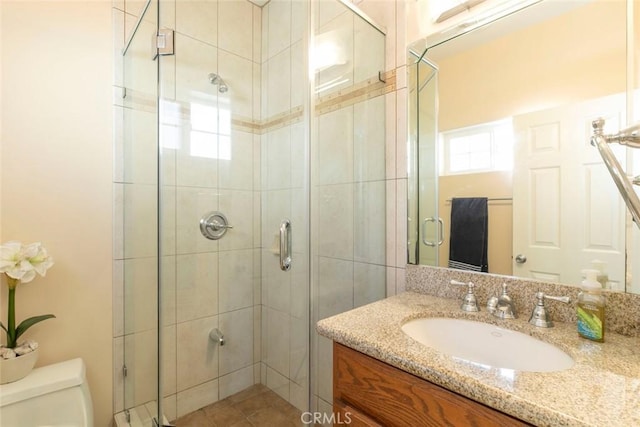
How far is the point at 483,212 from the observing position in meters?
1.04

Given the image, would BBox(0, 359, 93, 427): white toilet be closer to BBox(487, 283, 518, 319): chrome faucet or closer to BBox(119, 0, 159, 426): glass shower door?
BBox(119, 0, 159, 426): glass shower door

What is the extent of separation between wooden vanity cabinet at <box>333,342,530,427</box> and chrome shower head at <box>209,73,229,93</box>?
43.6 inches

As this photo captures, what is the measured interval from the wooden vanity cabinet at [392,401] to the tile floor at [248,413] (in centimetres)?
45

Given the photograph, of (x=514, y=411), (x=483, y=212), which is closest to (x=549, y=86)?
(x=483, y=212)

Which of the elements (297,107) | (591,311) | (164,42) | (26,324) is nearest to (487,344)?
(591,311)

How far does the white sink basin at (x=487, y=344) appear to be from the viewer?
72 centimetres

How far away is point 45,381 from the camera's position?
111 centimetres

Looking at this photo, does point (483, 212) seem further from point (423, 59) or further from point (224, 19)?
point (224, 19)

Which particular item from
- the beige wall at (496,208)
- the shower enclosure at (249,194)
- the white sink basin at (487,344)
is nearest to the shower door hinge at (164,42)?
the shower enclosure at (249,194)

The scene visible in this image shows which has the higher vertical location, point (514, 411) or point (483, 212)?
point (483, 212)

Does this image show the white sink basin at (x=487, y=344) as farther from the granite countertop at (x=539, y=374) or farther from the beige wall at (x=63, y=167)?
the beige wall at (x=63, y=167)

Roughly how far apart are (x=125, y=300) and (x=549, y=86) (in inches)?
75.4

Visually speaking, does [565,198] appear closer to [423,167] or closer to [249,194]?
[423,167]

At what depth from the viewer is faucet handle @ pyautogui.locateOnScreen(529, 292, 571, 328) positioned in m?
0.81
